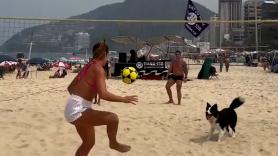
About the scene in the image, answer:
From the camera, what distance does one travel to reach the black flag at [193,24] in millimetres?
16927

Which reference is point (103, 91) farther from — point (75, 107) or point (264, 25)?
point (264, 25)

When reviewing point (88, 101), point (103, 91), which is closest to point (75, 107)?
point (88, 101)

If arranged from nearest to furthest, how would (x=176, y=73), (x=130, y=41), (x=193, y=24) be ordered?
1. (x=176, y=73)
2. (x=193, y=24)
3. (x=130, y=41)

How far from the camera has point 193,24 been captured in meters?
17.0

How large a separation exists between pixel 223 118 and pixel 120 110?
2.25 m

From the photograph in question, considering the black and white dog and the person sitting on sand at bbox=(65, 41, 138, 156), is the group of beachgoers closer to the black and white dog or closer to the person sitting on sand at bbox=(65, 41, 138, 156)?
the person sitting on sand at bbox=(65, 41, 138, 156)

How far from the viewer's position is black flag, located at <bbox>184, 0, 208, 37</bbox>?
16.9 metres

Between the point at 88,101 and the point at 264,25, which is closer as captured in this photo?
the point at 88,101

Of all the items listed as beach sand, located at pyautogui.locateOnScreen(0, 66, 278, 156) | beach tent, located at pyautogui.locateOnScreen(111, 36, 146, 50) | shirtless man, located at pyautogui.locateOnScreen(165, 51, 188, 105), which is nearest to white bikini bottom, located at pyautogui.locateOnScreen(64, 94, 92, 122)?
beach sand, located at pyautogui.locateOnScreen(0, 66, 278, 156)

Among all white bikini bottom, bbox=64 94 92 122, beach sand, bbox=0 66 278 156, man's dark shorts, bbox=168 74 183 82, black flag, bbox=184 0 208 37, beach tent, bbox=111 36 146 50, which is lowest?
beach sand, bbox=0 66 278 156

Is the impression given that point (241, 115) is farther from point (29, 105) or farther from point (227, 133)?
point (29, 105)

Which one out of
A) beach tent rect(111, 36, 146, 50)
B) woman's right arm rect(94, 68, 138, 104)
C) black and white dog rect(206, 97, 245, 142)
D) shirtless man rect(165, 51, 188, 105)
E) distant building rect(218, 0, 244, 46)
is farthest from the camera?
distant building rect(218, 0, 244, 46)

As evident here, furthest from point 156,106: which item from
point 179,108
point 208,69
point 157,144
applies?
point 208,69

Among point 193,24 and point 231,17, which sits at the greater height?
point 231,17
